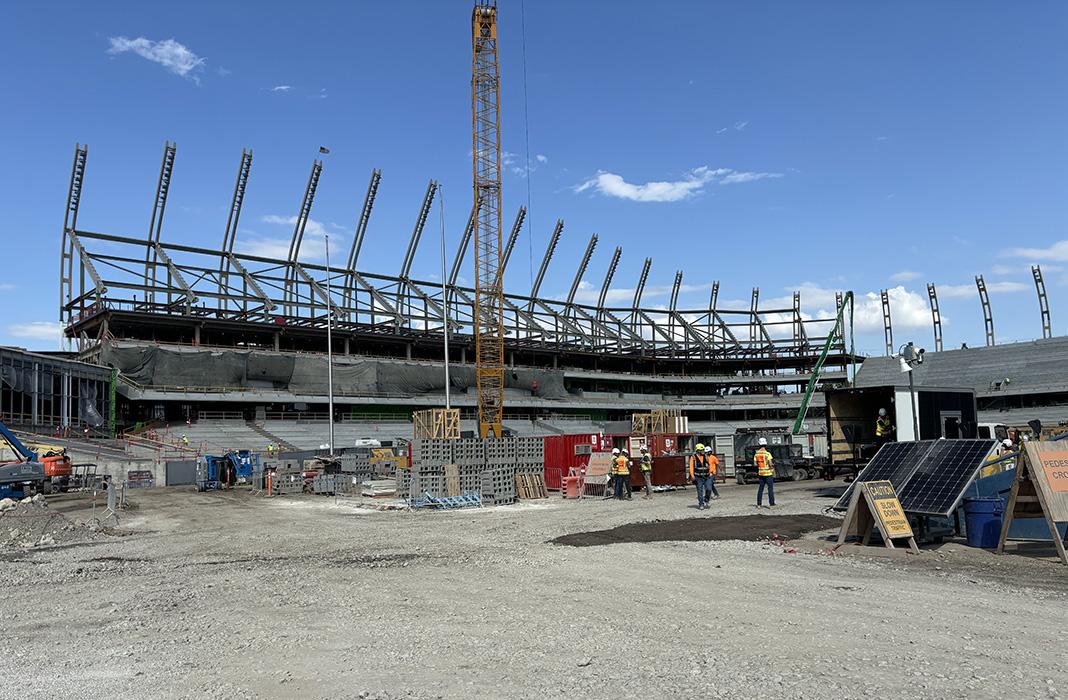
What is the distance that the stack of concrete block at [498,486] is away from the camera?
86.5ft

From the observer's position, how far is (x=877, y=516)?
12648 mm

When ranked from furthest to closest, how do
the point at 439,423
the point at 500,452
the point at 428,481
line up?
1. the point at 439,423
2. the point at 500,452
3. the point at 428,481

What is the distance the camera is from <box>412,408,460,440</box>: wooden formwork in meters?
35.0

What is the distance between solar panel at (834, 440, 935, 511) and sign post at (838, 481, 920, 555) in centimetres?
47

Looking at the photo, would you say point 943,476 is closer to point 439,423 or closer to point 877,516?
point 877,516

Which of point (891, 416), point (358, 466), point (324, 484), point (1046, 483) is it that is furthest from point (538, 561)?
point (358, 466)

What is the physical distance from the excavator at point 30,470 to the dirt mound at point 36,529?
5147 millimetres

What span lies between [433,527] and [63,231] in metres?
53.5

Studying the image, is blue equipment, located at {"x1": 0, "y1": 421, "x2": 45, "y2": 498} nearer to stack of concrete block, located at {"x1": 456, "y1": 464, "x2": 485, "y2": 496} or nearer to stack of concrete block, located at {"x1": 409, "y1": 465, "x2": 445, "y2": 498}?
stack of concrete block, located at {"x1": 409, "y1": 465, "x2": 445, "y2": 498}

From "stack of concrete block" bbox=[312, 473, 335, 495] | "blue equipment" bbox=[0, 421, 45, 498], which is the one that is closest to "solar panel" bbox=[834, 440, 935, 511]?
"stack of concrete block" bbox=[312, 473, 335, 495]

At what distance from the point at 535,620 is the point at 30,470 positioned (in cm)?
2355

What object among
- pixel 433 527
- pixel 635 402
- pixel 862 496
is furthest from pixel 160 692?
pixel 635 402

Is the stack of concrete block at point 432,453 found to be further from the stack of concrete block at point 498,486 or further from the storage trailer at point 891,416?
the storage trailer at point 891,416

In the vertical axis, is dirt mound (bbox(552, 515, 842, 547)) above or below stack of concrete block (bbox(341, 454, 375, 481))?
below
